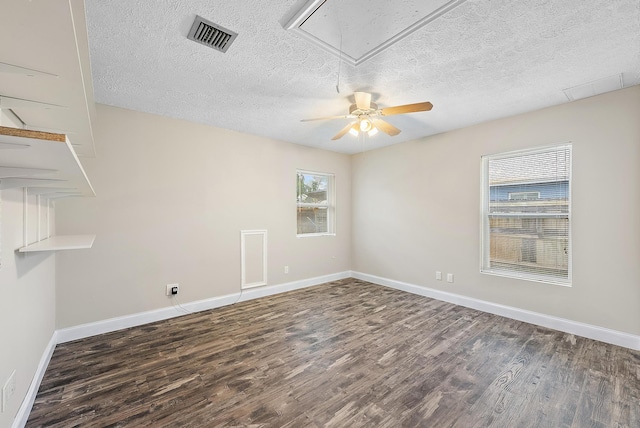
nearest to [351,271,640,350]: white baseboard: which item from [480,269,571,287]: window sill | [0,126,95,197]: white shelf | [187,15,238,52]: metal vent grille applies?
[480,269,571,287]: window sill

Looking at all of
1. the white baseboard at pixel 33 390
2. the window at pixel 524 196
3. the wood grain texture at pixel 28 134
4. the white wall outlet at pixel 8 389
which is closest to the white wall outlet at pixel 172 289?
the white baseboard at pixel 33 390

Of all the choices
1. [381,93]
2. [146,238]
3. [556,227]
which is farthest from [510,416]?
[146,238]

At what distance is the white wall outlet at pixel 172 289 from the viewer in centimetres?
333

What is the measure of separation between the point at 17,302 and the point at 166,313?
1.82 m

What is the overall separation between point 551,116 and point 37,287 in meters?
5.17

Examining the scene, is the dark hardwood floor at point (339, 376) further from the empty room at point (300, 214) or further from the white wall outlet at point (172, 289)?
the white wall outlet at point (172, 289)

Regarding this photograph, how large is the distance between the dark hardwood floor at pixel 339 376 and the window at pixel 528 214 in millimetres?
739

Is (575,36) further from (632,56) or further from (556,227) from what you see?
(556,227)

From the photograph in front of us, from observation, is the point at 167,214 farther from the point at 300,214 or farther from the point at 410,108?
the point at 410,108

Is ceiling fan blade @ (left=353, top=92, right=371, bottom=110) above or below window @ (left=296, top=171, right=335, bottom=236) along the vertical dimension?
above

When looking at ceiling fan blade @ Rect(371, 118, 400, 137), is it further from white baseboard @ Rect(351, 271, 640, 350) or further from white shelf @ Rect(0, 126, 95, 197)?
white baseboard @ Rect(351, 271, 640, 350)

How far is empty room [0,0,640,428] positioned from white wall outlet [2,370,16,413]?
0.02 m

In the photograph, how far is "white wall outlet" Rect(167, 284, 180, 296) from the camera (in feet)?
10.9

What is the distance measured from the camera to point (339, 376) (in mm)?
2164
